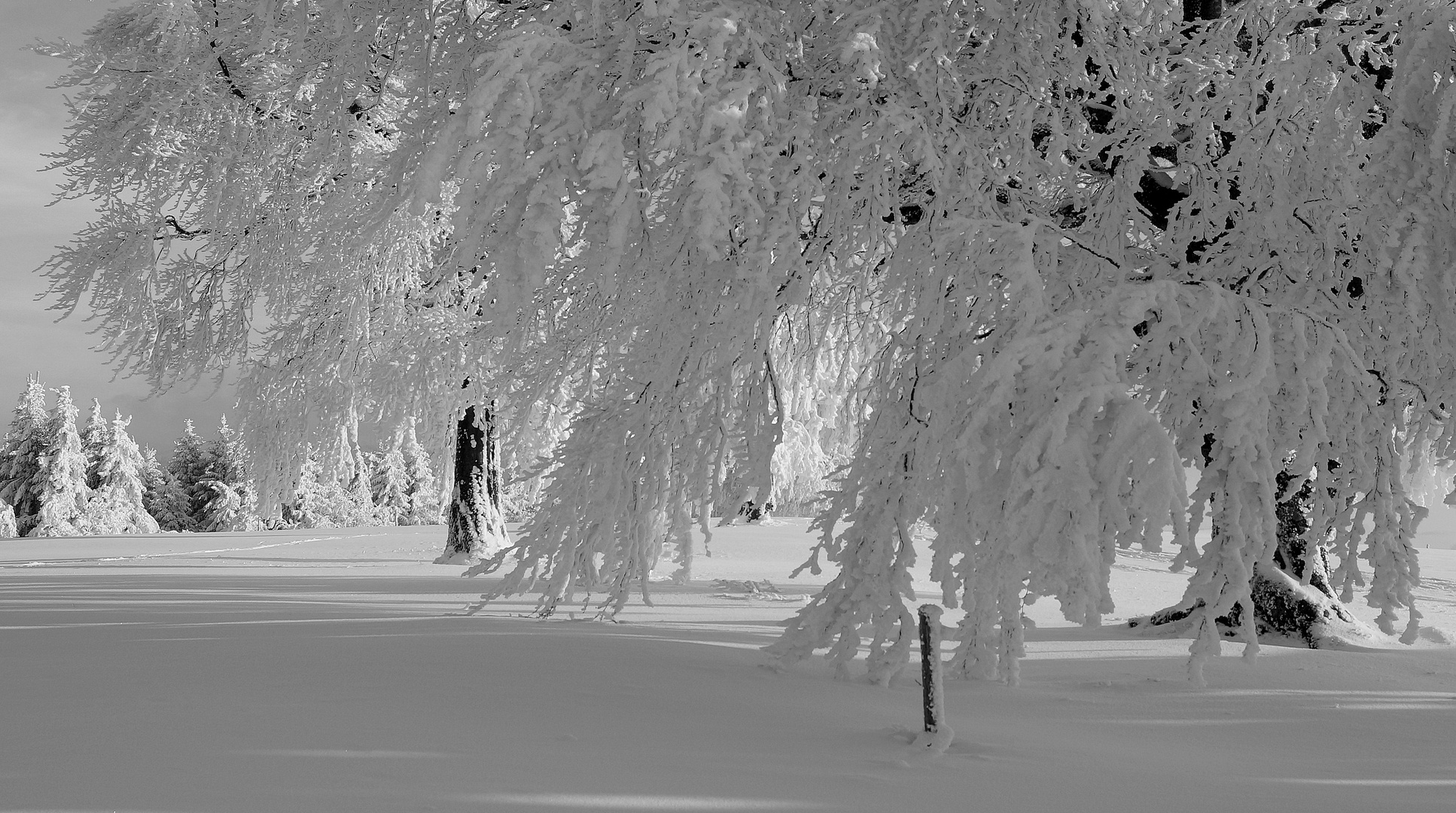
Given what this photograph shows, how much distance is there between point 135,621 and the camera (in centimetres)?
644

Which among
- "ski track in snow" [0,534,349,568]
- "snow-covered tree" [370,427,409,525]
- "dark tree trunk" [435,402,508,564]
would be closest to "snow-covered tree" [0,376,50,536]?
"snow-covered tree" [370,427,409,525]

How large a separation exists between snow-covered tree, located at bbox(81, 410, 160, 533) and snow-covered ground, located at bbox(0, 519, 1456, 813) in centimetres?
3773

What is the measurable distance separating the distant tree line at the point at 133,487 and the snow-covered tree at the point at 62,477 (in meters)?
0.03

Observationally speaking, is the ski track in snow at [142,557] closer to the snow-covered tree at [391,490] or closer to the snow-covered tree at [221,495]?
the snow-covered tree at [221,495]

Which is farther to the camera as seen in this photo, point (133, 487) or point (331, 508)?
point (331, 508)

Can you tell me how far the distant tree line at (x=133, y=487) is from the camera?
125 feet

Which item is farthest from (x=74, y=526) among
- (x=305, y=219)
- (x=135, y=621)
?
(x=135, y=621)

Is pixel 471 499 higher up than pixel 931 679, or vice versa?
pixel 471 499

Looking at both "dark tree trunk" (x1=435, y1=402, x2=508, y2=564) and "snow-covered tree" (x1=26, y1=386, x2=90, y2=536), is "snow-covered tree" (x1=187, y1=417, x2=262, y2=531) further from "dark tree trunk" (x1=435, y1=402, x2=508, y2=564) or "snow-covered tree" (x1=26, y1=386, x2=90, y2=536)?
"dark tree trunk" (x1=435, y1=402, x2=508, y2=564)

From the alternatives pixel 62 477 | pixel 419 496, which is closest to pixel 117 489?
pixel 62 477

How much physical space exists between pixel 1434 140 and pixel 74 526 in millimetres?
43689

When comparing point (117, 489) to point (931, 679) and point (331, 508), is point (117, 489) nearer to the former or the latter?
point (331, 508)

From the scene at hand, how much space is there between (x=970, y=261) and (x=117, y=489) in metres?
44.7

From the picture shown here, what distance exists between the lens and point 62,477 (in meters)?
37.9
